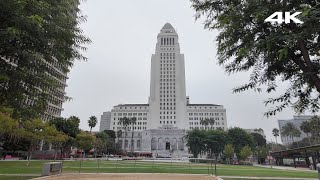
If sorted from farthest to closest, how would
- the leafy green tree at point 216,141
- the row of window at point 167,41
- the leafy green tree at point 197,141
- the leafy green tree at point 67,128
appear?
the row of window at point 167,41, the leafy green tree at point 197,141, the leafy green tree at point 216,141, the leafy green tree at point 67,128

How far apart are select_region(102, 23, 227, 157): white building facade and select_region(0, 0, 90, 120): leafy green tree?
476 ft

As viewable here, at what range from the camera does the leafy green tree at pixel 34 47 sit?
643 centimetres

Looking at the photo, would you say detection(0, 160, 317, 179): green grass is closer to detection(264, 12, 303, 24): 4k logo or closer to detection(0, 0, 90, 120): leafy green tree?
detection(0, 0, 90, 120): leafy green tree

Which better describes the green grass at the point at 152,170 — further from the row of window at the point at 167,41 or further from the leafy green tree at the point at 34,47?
the row of window at the point at 167,41

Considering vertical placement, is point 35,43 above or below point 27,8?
below

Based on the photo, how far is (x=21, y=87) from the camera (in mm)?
8219

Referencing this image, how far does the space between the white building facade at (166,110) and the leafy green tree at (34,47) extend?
14494cm

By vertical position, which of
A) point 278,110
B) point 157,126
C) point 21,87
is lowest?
point 278,110

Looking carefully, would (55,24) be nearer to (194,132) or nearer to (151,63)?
(194,132)

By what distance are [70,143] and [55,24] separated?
Result: 238ft

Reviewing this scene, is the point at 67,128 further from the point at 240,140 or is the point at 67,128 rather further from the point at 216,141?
the point at 240,140

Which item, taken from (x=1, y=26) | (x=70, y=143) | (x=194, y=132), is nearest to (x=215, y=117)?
(x=194, y=132)

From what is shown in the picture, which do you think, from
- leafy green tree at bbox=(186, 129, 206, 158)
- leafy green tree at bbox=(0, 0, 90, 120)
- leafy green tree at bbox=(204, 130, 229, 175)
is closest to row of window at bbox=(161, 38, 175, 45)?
leafy green tree at bbox=(186, 129, 206, 158)

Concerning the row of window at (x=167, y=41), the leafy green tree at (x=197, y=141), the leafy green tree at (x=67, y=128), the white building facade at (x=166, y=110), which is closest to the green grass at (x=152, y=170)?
the leafy green tree at (x=67, y=128)
